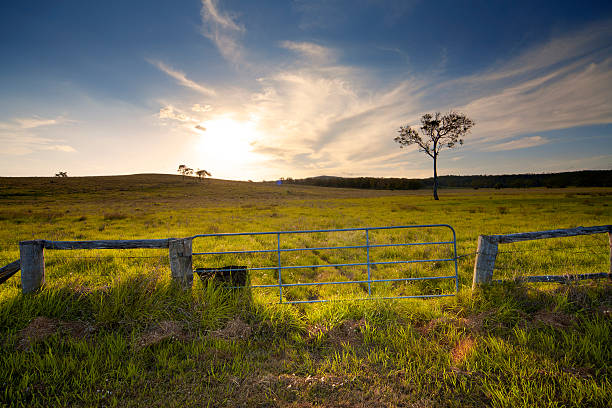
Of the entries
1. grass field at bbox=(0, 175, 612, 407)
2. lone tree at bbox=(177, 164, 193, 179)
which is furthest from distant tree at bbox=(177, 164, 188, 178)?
grass field at bbox=(0, 175, 612, 407)

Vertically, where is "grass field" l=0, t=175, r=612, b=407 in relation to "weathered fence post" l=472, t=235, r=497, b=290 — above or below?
below

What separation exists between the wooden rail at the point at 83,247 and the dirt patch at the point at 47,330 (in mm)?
1009

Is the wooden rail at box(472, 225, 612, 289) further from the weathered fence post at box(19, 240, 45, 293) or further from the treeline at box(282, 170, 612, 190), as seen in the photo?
the treeline at box(282, 170, 612, 190)

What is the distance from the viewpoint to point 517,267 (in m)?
7.23

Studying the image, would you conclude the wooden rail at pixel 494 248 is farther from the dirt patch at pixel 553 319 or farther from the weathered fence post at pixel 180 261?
the weathered fence post at pixel 180 261

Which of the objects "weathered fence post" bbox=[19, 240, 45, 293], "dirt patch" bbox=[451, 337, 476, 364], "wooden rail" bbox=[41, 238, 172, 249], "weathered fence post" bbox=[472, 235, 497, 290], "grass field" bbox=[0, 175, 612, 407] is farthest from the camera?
"weathered fence post" bbox=[472, 235, 497, 290]

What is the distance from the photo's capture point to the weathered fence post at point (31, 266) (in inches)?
176

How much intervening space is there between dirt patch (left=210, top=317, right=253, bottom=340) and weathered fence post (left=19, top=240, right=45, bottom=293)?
3512 millimetres

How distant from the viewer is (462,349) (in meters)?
3.52

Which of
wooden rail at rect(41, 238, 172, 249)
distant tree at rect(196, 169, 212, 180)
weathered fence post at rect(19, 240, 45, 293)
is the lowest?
weathered fence post at rect(19, 240, 45, 293)

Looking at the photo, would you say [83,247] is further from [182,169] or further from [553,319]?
[182,169]

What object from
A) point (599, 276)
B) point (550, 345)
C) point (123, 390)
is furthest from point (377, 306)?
point (599, 276)

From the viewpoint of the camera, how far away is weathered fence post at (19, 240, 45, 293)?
4.46m

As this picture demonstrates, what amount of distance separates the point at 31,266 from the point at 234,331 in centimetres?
393
